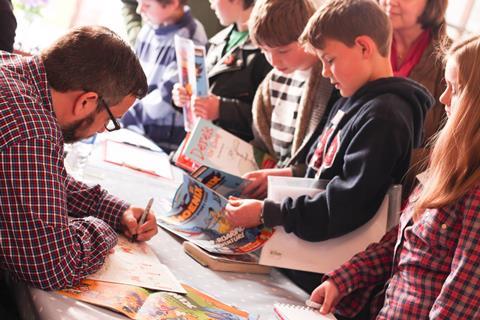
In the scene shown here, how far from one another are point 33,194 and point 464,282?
835 millimetres

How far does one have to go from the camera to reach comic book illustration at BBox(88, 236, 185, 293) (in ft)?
4.61

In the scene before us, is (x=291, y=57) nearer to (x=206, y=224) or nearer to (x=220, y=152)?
(x=220, y=152)

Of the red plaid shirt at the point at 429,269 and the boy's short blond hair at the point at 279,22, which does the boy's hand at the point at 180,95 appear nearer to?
the boy's short blond hair at the point at 279,22

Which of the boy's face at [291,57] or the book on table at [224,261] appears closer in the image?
the book on table at [224,261]

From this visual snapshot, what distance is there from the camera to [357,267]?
1571 mm

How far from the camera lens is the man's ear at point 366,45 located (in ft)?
5.90

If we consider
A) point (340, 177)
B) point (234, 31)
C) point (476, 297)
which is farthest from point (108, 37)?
point (234, 31)

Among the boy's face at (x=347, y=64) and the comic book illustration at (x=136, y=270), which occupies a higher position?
the boy's face at (x=347, y=64)

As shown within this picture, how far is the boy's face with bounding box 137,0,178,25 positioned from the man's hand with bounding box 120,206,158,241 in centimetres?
173

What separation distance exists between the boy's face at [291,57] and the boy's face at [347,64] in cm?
35

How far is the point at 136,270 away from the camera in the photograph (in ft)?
4.86

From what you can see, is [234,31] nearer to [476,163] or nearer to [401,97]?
[401,97]

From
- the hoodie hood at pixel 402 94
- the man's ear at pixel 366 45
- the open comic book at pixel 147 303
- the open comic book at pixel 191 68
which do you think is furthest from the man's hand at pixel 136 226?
the open comic book at pixel 191 68

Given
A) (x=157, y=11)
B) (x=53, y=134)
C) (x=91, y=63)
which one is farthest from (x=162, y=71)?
(x=53, y=134)
